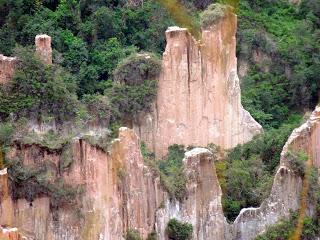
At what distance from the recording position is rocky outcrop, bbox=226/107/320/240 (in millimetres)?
26078

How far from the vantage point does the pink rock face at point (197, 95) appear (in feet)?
98.9

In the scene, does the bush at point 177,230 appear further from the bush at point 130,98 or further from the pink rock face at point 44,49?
the pink rock face at point 44,49

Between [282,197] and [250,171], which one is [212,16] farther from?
[282,197]

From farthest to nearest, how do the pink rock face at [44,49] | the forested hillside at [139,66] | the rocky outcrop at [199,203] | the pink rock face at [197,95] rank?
the pink rock face at [197,95] < the pink rock face at [44,49] < the forested hillside at [139,66] < the rocky outcrop at [199,203]

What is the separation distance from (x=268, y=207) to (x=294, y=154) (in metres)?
1.09

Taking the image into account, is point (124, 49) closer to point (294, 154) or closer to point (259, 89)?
point (259, 89)

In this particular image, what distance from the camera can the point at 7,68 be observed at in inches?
1114

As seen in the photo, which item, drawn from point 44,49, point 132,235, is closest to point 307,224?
point 132,235

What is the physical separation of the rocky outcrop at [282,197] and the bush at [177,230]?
1.15 meters

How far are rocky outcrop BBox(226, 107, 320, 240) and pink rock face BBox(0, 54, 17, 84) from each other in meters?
5.50

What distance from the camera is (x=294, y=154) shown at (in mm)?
26156

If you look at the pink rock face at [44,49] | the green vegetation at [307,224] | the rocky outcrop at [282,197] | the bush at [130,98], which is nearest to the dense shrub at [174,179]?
the rocky outcrop at [282,197]

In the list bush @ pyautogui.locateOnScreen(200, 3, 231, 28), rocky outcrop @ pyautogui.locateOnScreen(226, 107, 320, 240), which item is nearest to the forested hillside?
rocky outcrop @ pyautogui.locateOnScreen(226, 107, 320, 240)

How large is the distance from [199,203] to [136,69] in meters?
4.90
